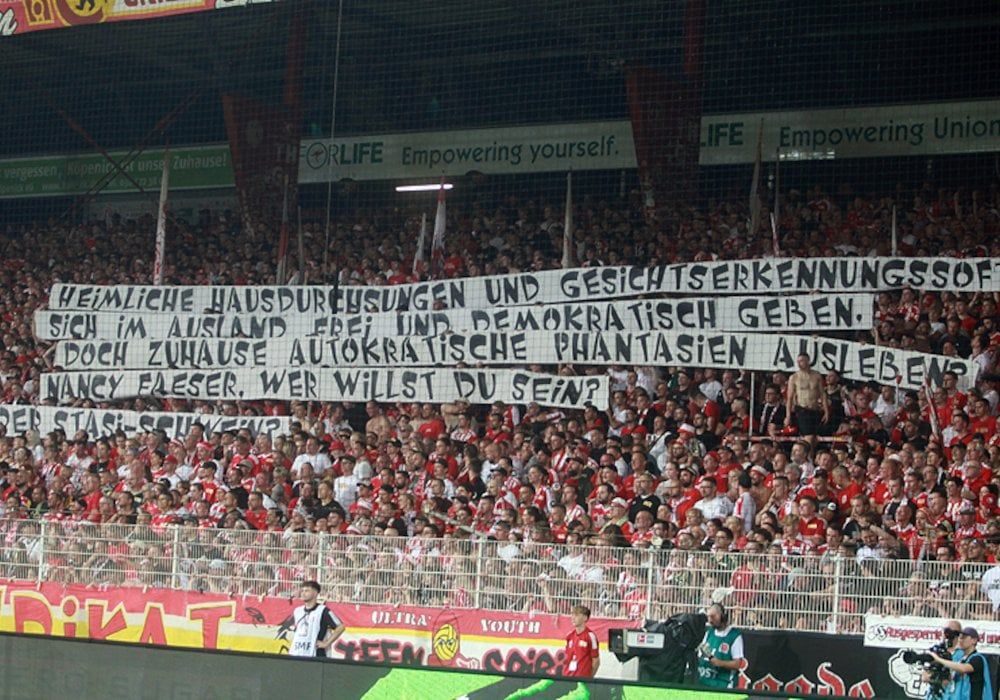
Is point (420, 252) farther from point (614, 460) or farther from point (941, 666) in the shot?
point (941, 666)

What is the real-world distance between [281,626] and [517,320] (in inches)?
197

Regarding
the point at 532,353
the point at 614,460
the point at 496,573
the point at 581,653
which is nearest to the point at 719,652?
the point at 581,653

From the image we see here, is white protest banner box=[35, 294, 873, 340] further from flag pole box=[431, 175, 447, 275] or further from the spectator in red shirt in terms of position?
the spectator in red shirt

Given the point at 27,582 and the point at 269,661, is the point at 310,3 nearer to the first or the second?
the point at 27,582

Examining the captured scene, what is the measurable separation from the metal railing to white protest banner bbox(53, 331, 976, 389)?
11.9 feet

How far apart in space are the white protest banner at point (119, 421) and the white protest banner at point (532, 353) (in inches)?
22.5

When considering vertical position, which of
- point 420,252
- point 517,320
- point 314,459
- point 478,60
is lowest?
point 314,459

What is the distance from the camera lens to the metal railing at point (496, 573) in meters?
9.79

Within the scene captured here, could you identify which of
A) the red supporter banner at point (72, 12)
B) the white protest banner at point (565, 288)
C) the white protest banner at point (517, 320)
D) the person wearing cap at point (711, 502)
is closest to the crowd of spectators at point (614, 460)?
the person wearing cap at point (711, 502)

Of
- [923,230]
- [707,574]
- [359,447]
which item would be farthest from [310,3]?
[707,574]

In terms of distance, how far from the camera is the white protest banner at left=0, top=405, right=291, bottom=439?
15914 millimetres

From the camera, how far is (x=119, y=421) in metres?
16.6

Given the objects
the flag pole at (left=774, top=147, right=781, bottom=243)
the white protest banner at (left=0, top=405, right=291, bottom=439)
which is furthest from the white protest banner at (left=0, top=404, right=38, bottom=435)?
the flag pole at (left=774, top=147, right=781, bottom=243)

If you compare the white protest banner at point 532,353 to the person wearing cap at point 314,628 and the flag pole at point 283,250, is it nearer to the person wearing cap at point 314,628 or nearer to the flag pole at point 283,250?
the flag pole at point 283,250
